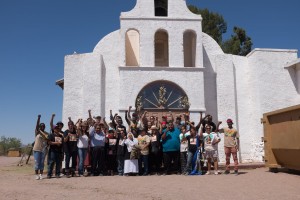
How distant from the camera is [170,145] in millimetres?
10477

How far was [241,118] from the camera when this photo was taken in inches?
650

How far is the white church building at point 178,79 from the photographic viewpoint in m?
15.6

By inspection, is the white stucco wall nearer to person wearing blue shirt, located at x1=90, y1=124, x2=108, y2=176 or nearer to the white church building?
the white church building

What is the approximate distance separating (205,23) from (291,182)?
2369 centimetres

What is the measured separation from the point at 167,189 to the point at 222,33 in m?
26.1

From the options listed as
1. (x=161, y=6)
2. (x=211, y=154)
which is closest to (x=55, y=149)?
(x=211, y=154)

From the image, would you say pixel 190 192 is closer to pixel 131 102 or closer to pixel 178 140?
pixel 178 140

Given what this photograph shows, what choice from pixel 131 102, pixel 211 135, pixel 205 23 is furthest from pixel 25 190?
pixel 205 23

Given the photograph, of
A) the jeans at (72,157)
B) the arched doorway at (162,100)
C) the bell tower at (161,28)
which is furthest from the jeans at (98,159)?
the bell tower at (161,28)

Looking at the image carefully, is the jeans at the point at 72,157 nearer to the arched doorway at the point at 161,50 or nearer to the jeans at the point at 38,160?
the jeans at the point at 38,160

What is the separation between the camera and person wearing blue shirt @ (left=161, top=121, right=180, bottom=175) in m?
10.5

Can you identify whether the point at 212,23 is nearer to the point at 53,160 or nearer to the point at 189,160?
the point at 189,160

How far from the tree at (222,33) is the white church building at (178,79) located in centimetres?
1259

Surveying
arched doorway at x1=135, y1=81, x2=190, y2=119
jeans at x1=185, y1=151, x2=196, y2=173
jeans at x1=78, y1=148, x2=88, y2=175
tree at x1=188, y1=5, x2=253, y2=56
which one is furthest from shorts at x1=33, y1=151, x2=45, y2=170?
tree at x1=188, y1=5, x2=253, y2=56
